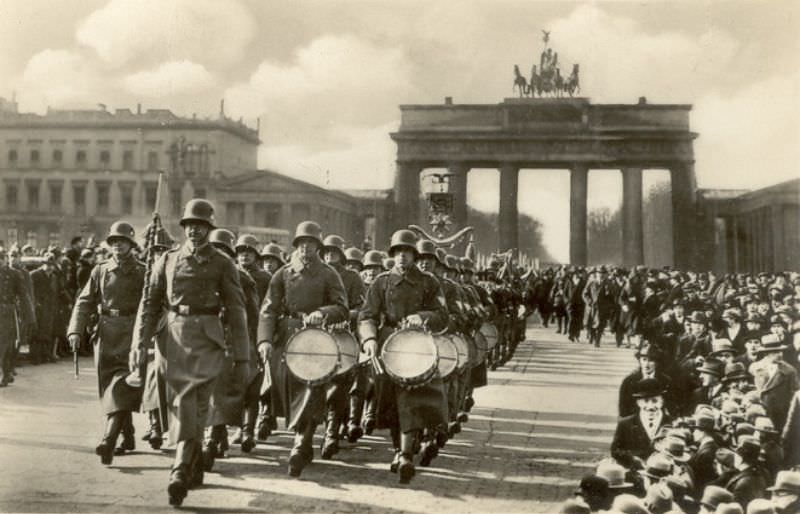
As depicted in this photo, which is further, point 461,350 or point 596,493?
point 461,350

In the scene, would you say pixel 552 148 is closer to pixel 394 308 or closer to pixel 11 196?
pixel 11 196

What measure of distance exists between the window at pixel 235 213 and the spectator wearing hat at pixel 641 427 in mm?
69213

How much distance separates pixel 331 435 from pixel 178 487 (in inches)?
109

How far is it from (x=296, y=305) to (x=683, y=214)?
58.8m

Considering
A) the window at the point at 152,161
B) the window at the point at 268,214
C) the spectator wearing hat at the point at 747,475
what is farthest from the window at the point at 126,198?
the spectator wearing hat at the point at 747,475

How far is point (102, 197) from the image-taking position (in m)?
60.5

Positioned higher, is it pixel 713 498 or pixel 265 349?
pixel 265 349

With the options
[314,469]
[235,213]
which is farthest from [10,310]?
[235,213]

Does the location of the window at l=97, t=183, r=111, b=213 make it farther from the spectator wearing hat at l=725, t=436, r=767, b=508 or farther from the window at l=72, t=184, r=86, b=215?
the spectator wearing hat at l=725, t=436, r=767, b=508

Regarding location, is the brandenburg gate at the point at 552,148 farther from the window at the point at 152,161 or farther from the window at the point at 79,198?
the window at the point at 79,198

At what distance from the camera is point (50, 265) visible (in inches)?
754

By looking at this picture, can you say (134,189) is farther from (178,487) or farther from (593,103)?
(178,487)

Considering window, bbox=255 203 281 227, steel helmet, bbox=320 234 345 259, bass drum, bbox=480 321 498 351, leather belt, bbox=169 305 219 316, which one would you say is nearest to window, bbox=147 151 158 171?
window, bbox=255 203 281 227

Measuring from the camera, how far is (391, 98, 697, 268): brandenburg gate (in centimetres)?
6269
